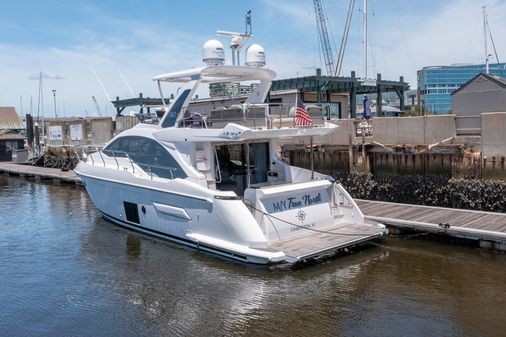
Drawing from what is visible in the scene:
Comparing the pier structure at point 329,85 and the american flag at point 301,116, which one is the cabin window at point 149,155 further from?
the pier structure at point 329,85

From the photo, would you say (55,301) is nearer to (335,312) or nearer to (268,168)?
(335,312)

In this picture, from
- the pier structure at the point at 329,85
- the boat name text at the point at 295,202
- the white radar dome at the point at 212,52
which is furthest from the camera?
the pier structure at the point at 329,85

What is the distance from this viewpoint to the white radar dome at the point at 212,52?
40.2 feet

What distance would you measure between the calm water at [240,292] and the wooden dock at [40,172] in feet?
42.1

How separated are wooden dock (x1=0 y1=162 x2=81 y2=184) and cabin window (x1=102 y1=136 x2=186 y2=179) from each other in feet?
36.5

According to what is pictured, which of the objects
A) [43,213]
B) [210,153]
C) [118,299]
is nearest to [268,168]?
[210,153]

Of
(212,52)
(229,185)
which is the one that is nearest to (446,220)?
(229,185)

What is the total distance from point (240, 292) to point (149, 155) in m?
5.45

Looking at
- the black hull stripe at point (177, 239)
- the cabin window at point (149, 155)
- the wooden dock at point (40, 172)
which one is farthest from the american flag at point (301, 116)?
the wooden dock at point (40, 172)

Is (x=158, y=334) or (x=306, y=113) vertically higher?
(x=306, y=113)

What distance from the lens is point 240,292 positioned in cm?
949

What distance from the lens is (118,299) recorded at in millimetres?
9414

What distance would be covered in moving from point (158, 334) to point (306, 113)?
643 centimetres

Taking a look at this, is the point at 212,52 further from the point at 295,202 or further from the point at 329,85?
A: the point at 329,85
